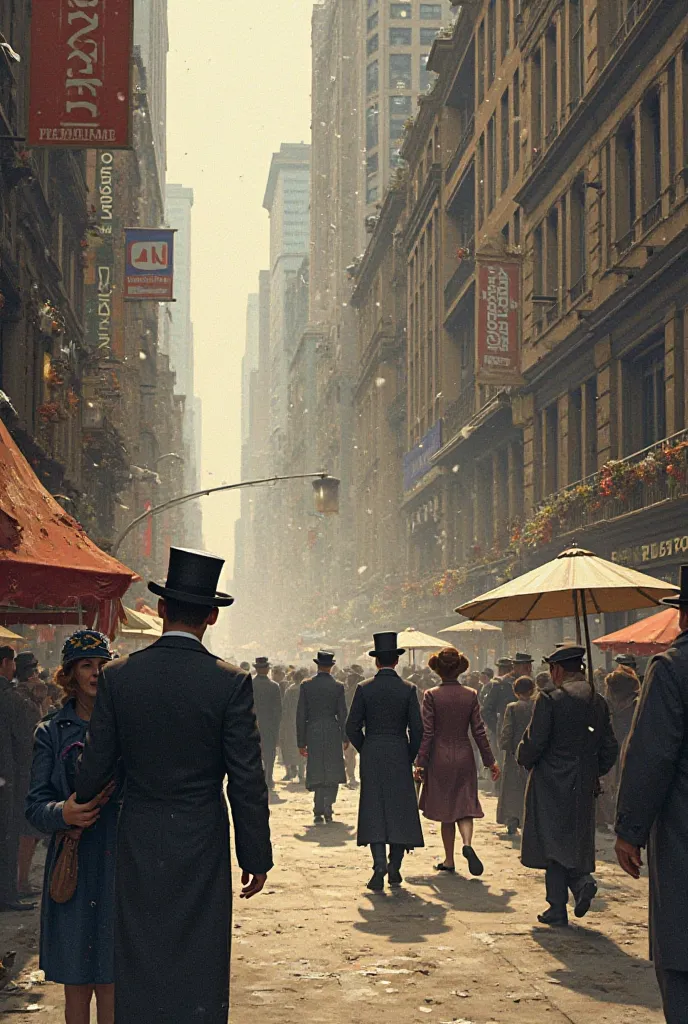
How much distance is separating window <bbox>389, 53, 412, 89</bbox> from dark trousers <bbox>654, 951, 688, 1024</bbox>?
424 feet

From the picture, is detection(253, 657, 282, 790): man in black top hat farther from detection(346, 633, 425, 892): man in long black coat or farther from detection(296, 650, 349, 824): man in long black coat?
detection(346, 633, 425, 892): man in long black coat

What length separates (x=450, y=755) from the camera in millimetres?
12258

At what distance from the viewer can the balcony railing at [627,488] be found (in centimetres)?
2211

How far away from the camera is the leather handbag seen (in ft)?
18.2

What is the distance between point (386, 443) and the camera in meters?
81.4

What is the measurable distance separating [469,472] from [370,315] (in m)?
43.5

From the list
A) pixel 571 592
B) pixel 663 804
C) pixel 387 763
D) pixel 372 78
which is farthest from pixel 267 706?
pixel 372 78

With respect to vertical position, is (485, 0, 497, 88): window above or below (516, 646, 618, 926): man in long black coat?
above

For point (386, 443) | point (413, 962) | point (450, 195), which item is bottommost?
point (413, 962)

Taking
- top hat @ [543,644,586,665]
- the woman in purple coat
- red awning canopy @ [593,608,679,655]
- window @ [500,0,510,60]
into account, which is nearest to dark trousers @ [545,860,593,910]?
top hat @ [543,644,586,665]

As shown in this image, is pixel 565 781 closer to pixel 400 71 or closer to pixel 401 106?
pixel 401 106

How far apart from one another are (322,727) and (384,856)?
629cm

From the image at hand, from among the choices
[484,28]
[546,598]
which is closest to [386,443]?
A: [484,28]

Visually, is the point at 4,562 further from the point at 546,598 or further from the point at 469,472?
the point at 469,472
